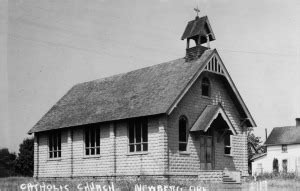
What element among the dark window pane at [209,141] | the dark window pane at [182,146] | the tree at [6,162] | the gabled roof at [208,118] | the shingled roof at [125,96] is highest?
the shingled roof at [125,96]

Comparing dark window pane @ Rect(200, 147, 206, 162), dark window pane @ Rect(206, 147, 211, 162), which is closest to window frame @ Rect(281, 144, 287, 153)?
dark window pane @ Rect(206, 147, 211, 162)

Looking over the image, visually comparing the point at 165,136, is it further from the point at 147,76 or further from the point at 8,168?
the point at 8,168

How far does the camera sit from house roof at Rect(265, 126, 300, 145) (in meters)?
67.5

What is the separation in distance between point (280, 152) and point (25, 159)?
116 ft

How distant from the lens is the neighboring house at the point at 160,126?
28.1 meters

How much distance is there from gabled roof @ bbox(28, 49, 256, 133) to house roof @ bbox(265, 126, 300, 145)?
119 feet

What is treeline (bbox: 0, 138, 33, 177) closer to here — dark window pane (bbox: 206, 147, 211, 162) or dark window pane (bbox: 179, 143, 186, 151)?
dark window pane (bbox: 206, 147, 211, 162)

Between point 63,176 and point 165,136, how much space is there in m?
10.3

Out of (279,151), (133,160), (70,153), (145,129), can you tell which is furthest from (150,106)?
(279,151)

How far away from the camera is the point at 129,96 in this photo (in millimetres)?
31766

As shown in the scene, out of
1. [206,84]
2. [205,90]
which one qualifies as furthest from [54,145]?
[206,84]

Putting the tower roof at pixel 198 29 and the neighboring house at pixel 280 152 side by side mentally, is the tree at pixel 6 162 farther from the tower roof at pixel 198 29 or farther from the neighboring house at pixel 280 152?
the neighboring house at pixel 280 152

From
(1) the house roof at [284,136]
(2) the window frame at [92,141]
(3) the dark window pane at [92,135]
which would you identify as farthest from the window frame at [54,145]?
(1) the house roof at [284,136]

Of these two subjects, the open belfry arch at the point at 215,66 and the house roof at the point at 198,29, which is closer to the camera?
the open belfry arch at the point at 215,66
